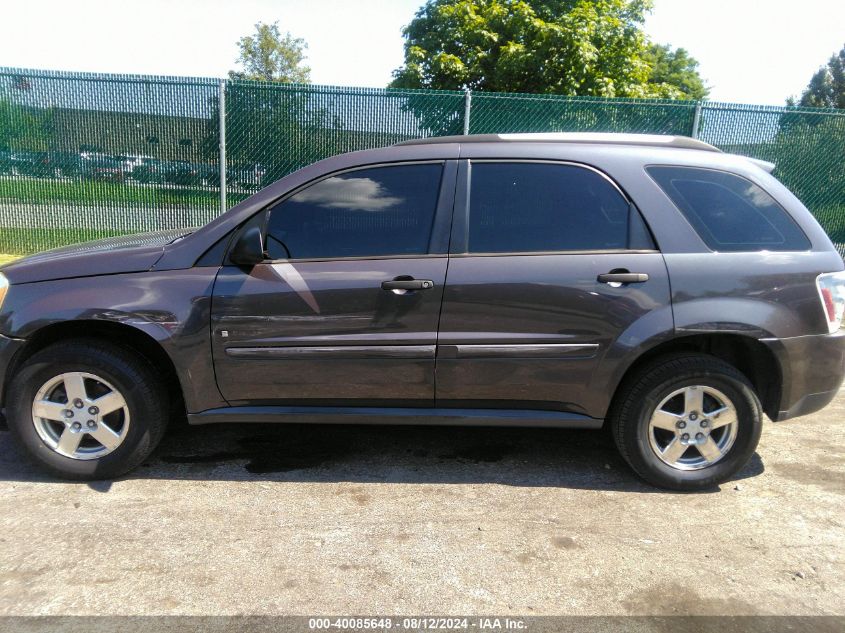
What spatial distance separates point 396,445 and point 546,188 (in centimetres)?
183

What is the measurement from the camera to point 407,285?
122 inches

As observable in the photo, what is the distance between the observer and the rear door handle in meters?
3.08

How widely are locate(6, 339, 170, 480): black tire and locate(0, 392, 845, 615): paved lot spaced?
124mm

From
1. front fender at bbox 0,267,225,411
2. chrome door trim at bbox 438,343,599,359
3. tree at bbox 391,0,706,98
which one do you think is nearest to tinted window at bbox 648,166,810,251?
chrome door trim at bbox 438,343,599,359

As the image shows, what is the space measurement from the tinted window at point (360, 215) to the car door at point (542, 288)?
203mm

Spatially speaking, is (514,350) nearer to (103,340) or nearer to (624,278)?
(624,278)

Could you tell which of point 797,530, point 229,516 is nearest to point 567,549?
point 797,530

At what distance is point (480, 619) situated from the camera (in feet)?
7.50

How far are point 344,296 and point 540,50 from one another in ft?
35.7

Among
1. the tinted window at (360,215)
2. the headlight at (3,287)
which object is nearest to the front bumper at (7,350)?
the headlight at (3,287)

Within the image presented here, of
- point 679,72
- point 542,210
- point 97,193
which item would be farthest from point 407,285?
point 679,72

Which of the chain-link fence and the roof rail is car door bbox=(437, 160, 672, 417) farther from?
the chain-link fence

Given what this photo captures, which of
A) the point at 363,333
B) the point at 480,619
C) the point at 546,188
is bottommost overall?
the point at 480,619

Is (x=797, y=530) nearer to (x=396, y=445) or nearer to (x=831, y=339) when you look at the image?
(x=831, y=339)
